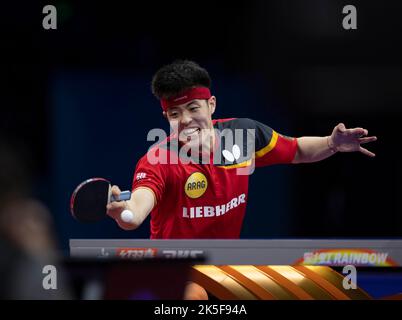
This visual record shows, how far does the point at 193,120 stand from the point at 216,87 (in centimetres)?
18

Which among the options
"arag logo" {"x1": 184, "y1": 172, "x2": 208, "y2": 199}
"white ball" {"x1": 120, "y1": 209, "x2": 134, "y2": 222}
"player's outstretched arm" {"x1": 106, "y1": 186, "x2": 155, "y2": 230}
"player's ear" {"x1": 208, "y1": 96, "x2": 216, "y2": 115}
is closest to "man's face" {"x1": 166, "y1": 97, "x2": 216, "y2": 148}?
"player's ear" {"x1": 208, "y1": 96, "x2": 216, "y2": 115}

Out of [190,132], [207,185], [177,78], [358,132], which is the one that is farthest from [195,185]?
[358,132]

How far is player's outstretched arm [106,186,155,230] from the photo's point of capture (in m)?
4.62

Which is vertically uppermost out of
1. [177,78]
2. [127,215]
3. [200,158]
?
[177,78]

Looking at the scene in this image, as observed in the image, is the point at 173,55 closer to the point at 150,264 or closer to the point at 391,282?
the point at 150,264

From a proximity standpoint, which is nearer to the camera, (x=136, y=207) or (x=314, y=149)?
(x=136, y=207)

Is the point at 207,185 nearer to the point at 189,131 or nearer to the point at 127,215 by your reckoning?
the point at 189,131

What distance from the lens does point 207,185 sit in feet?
16.4

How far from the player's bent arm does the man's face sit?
0.41 metres

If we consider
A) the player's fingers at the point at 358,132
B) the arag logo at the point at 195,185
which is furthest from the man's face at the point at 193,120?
the player's fingers at the point at 358,132

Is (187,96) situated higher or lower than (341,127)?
higher

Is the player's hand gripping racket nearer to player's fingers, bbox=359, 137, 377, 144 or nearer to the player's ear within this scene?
the player's ear

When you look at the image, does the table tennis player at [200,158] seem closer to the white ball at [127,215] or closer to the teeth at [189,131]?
the teeth at [189,131]

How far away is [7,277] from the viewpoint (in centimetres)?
456
